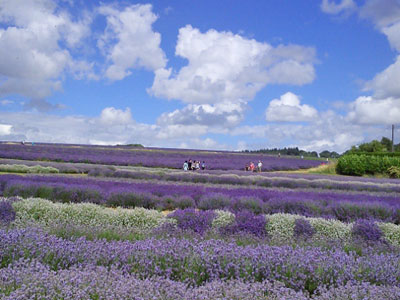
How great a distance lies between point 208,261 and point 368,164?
32.4 meters

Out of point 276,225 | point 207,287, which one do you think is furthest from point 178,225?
point 207,287

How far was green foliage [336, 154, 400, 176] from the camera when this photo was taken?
106ft

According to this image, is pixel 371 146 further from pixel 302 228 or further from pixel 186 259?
pixel 186 259

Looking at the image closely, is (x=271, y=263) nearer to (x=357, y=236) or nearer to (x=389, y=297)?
(x=389, y=297)

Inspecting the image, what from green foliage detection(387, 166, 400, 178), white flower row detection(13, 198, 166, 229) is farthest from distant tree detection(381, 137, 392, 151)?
white flower row detection(13, 198, 166, 229)

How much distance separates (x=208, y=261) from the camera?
4020mm

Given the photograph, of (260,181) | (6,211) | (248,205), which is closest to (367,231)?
(248,205)

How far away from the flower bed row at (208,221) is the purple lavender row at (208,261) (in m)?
2.22

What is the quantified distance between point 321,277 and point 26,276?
9.33 feet

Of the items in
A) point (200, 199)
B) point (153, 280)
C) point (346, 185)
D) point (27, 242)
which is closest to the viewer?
point (153, 280)

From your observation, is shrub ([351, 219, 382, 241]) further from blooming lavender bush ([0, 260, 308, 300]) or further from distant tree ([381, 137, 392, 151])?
distant tree ([381, 137, 392, 151])

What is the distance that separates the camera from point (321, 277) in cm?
395

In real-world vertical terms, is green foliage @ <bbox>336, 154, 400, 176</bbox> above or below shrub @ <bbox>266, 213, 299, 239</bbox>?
above

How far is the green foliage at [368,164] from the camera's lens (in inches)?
1273
